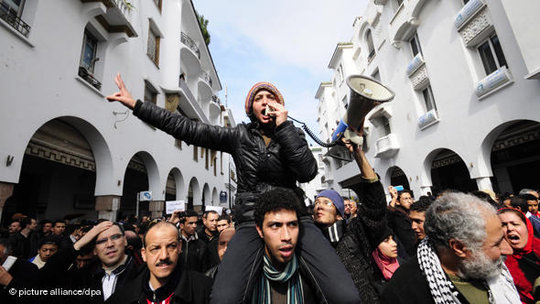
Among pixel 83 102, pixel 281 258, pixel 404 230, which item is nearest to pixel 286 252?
pixel 281 258

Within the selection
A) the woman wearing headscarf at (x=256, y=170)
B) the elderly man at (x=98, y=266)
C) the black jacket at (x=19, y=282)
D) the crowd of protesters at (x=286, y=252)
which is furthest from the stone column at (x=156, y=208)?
the woman wearing headscarf at (x=256, y=170)

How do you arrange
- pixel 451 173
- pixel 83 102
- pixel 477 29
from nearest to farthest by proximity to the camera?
pixel 83 102, pixel 477 29, pixel 451 173

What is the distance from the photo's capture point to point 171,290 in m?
2.33

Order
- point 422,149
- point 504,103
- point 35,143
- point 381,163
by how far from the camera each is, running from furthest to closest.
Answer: point 381,163, point 422,149, point 504,103, point 35,143

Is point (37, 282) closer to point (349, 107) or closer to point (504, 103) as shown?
point (349, 107)

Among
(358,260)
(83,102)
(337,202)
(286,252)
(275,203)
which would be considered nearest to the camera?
(286,252)

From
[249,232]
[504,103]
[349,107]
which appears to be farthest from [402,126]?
[249,232]

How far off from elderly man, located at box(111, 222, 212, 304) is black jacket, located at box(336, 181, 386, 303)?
142cm

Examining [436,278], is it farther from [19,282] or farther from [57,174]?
[57,174]

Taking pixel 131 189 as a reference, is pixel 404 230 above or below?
below

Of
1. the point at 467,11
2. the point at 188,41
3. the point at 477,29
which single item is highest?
the point at 188,41

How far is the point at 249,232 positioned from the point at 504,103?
969 cm

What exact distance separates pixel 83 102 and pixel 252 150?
24.6 ft

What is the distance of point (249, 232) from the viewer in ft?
6.15
